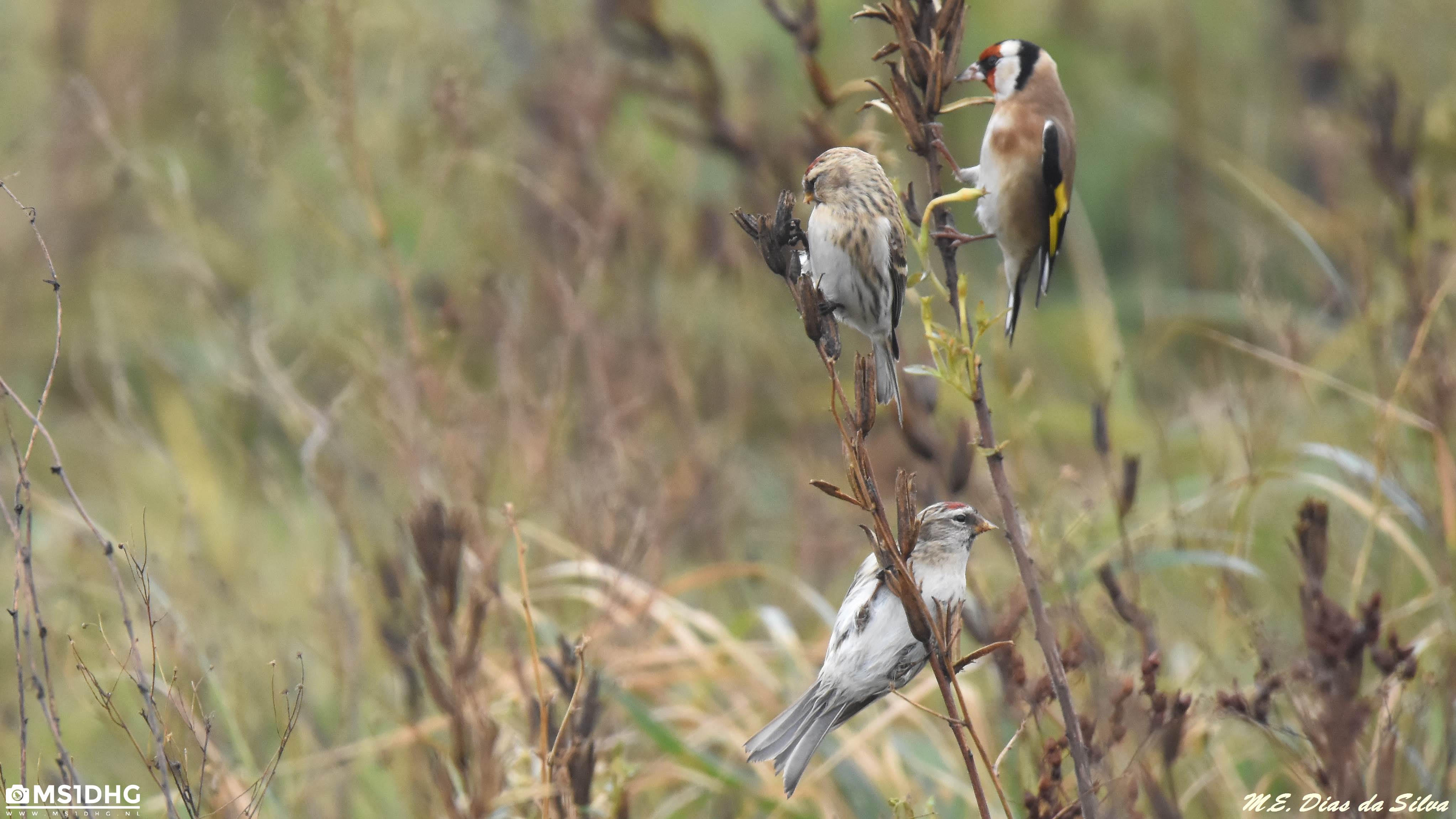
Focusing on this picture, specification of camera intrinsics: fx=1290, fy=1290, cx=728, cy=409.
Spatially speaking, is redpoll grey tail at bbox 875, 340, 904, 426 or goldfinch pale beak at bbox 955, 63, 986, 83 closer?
goldfinch pale beak at bbox 955, 63, 986, 83

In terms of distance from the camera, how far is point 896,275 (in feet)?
8.57

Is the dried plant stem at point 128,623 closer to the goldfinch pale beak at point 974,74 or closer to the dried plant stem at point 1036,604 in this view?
the dried plant stem at point 1036,604

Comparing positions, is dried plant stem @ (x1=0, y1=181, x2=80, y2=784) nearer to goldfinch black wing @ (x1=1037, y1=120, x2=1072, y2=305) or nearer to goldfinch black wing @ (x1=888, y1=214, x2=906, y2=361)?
goldfinch black wing @ (x1=888, y1=214, x2=906, y2=361)

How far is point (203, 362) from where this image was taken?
23.8 ft

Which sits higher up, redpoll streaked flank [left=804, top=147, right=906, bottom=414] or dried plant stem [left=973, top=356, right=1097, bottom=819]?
redpoll streaked flank [left=804, top=147, right=906, bottom=414]

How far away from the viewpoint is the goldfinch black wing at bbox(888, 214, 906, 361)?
2590mm

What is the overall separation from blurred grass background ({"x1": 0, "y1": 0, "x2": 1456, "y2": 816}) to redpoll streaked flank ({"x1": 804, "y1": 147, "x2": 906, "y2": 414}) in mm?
366

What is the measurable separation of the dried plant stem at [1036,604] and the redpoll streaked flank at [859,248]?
0.70 meters

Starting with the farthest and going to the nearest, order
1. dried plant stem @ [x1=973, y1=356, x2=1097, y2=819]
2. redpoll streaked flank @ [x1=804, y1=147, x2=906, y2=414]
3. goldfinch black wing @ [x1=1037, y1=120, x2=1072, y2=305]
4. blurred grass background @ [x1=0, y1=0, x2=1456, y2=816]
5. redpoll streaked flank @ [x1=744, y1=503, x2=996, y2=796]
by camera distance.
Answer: blurred grass background @ [x1=0, y1=0, x2=1456, y2=816] < redpoll streaked flank @ [x1=804, y1=147, x2=906, y2=414] < goldfinch black wing @ [x1=1037, y1=120, x2=1072, y2=305] < redpoll streaked flank @ [x1=744, y1=503, x2=996, y2=796] < dried plant stem @ [x1=973, y1=356, x2=1097, y2=819]

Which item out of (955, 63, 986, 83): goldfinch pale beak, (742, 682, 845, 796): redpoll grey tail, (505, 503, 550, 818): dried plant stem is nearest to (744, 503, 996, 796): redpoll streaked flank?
(742, 682, 845, 796): redpoll grey tail

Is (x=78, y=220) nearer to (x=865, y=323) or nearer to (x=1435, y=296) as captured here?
(x=865, y=323)

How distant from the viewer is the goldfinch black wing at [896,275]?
2590mm

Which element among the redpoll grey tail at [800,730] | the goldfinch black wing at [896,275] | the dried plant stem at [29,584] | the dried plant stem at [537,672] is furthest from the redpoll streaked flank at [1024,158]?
the dried plant stem at [29,584]

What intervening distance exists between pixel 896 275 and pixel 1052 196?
351mm
